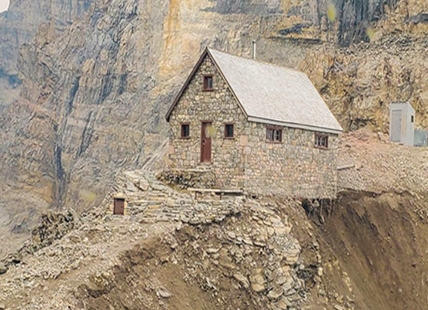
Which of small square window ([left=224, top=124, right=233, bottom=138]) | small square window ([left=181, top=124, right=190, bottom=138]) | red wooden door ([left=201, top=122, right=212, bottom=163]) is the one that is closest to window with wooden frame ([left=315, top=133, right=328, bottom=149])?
small square window ([left=224, top=124, right=233, bottom=138])

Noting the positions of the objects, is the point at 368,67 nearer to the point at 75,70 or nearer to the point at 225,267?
the point at 225,267

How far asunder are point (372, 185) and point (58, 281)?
2248 cm

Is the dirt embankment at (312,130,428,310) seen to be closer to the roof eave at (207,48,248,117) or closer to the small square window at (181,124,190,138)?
the roof eave at (207,48,248,117)

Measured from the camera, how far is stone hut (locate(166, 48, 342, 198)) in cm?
3206

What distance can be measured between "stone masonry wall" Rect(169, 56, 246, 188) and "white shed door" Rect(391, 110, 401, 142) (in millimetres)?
22793

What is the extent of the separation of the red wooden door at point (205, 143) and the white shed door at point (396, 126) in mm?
22764

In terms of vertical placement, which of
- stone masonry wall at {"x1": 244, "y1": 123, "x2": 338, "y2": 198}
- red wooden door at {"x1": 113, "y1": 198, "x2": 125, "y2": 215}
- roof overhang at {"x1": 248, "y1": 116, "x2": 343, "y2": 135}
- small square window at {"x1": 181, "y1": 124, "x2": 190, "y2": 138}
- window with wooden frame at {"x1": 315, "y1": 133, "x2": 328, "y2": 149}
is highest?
roof overhang at {"x1": 248, "y1": 116, "x2": 343, "y2": 135}

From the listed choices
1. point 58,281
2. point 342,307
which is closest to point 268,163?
point 342,307

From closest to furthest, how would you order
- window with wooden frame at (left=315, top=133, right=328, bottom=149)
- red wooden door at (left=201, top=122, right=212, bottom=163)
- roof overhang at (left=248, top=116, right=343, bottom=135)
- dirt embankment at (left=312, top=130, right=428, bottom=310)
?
1. roof overhang at (left=248, top=116, right=343, bottom=135)
2. red wooden door at (left=201, top=122, right=212, bottom=163)
3. dirt embankment at (left=312, top=130, right=428, bottom=310)
4. window with wooden frame at (left=315, top=133, right=328, bottom=149)

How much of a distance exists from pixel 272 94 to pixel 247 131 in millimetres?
3744

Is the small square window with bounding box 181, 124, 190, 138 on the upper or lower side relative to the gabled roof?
lower

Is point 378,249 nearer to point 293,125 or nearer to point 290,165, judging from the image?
point 290,165

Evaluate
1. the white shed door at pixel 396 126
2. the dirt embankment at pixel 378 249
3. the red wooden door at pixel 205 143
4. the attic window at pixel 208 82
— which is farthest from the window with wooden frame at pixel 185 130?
the white shed door at pixel 396 126

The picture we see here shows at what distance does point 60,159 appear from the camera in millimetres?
114938
